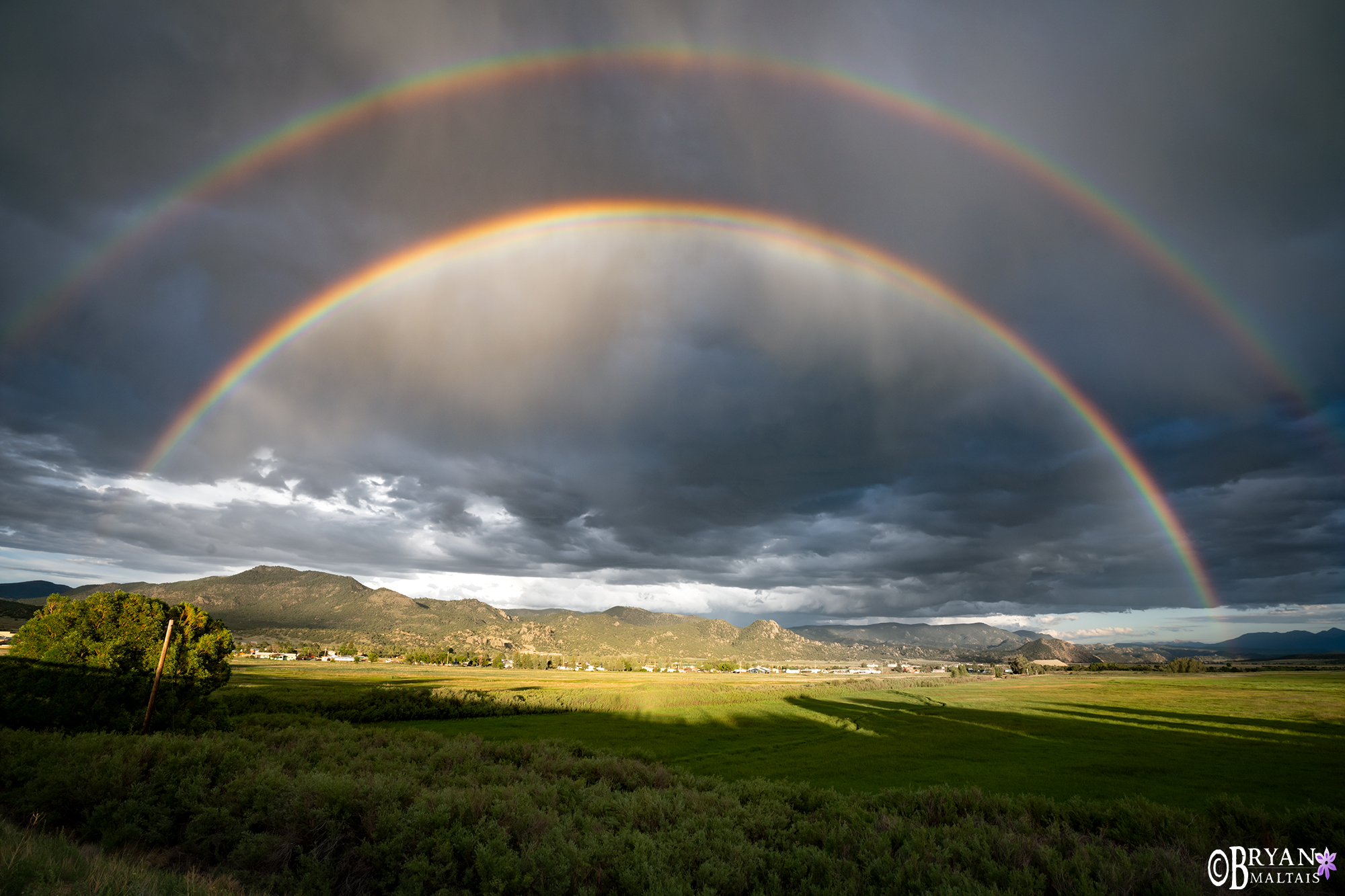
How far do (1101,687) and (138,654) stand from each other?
114264 millimetres

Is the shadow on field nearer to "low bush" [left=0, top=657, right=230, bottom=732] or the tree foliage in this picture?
the tree foliage

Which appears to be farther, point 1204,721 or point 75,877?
point 1204,721

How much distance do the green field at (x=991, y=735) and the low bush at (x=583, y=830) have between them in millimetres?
9826

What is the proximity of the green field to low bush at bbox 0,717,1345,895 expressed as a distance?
32.2 ft

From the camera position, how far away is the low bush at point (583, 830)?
9.79 meters

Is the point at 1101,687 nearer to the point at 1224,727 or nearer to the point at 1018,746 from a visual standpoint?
the point at 1224,727

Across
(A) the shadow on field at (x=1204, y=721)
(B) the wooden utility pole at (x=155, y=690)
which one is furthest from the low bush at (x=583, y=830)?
(A) the shadow on field at (x=1204, y=721)

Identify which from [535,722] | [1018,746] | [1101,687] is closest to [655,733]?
[535,722]

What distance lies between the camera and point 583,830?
40.3 feet

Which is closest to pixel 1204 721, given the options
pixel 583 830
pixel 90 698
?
pixel 583 830

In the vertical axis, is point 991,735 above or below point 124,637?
below

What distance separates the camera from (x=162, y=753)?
16500mm

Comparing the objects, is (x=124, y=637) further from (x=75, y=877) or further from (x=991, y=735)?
(x=991, y=735)

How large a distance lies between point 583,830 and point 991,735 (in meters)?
38.6
